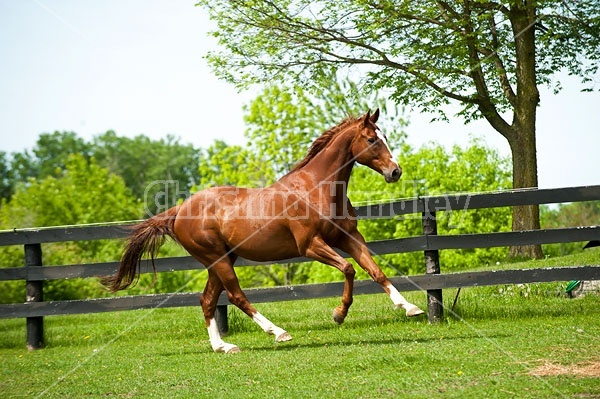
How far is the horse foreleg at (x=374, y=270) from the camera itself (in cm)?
702

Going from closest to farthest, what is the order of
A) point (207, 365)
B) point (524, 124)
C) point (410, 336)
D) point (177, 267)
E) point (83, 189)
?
point (207, 365)
point (410, 336)
point (177, 267)
point (524, 124)
point (83, 189)

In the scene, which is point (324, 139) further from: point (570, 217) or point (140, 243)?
point (570, 217)

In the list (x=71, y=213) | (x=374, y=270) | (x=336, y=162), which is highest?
(x=336, y=162)

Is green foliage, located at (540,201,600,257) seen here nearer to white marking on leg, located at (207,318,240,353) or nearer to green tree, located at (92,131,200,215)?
white marking on leg, located at (207,318,240,353)

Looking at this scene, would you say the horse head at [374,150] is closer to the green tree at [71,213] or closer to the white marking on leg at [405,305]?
the white marking on leg at [405,305]

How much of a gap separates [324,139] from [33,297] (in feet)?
16.4

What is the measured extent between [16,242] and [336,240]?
4989 mm

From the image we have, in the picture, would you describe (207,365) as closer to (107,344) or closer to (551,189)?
(107,344)

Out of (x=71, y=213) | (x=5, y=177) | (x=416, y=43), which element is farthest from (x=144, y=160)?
(x=416, y=43)

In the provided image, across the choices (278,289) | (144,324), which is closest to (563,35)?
(278,289)

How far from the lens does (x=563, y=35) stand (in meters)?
15.1

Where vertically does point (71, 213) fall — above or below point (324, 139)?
below

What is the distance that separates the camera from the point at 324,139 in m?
8.00

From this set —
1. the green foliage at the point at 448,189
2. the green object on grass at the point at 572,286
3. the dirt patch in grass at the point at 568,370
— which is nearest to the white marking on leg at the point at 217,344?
the dirt patch in grass at the point at 568,370
